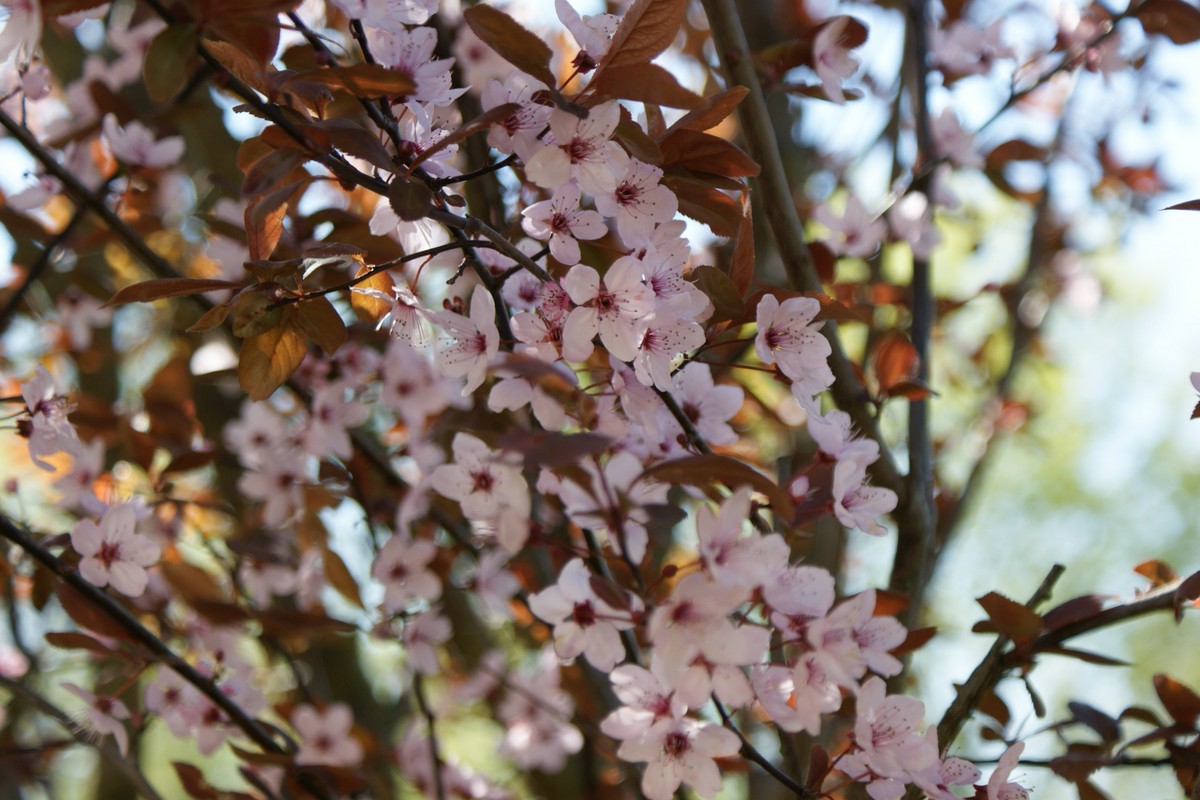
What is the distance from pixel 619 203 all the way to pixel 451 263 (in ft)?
1.02

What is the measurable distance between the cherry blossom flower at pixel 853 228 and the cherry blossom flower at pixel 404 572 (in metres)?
0.70

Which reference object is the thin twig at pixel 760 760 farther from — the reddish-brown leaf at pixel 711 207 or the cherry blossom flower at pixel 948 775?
the reddish-brown leaf at pixel 711 207

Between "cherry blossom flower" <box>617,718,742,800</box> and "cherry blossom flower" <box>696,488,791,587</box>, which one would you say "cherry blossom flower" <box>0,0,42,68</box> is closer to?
"cherry blossom flower" <box>696,488,791,587</box>

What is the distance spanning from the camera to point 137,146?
132 centimetres

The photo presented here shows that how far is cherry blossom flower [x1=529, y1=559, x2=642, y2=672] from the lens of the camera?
0.78 metres

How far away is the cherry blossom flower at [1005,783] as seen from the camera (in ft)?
2.81

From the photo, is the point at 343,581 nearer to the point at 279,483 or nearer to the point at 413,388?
the point at 279,483

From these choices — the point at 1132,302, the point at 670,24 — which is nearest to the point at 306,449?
the point at 670,24

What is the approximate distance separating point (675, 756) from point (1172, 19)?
103 centimetres

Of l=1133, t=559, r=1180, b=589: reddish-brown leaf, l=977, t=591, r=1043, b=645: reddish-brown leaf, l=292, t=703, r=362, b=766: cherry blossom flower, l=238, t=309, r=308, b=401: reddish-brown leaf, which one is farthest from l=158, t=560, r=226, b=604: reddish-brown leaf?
l=1133, t=559, r=1180, b=589: reddish-brown leaf

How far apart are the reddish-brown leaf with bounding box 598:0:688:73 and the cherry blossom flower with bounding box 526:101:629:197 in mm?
38

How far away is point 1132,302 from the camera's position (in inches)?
269

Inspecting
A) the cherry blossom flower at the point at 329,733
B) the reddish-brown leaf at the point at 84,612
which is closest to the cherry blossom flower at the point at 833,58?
the reddish-brown leaf at the point at 84,612

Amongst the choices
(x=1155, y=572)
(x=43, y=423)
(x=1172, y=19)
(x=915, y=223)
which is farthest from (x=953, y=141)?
(x=43, y=423)
